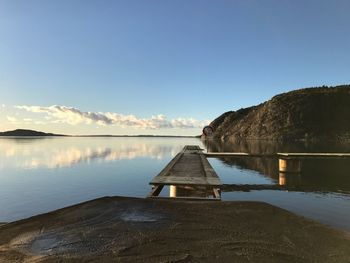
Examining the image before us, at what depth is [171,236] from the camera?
26.1 feet

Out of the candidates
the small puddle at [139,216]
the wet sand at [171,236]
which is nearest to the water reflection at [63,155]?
the small puddle at [139,216]

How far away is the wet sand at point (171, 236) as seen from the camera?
6762 millimetres

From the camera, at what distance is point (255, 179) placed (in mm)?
33938

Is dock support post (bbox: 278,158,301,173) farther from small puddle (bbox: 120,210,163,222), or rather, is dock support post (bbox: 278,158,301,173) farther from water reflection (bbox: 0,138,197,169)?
small puddle (bbox: 120,210,163,222)

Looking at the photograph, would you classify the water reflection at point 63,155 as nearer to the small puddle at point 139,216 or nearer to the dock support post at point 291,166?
the dock support post at point 291,166

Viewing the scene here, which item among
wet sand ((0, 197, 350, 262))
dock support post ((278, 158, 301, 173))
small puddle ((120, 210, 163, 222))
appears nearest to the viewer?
wet sand ((0, 197, 350, 262))

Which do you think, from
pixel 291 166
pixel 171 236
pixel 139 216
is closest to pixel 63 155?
pixel 291 166

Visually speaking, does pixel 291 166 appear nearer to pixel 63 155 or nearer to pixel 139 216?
pixel 139 216

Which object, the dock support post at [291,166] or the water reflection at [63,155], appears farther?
the water reflection at [63,155]

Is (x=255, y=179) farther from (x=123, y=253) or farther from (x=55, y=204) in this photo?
(x=123, y=253)

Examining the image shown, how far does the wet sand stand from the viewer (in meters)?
6.76

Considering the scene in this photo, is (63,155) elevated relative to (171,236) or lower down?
elevated

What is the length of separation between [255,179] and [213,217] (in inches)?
987

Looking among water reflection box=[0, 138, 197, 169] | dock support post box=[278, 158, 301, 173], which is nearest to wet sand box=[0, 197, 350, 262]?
dock support post box=[278, 158, 301, 173]
